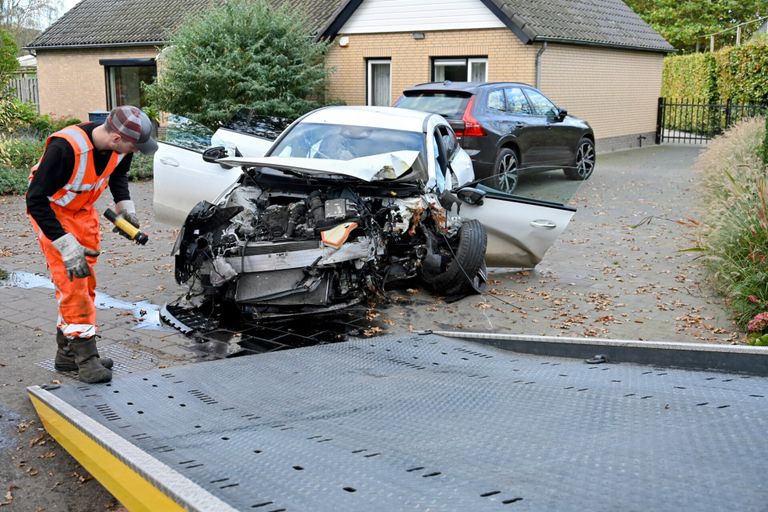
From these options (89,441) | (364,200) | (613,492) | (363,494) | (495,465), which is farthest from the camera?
(364,200)

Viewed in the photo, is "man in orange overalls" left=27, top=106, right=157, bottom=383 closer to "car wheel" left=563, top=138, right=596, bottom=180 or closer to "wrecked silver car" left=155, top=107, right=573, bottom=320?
"wrecked silver car" left=155, top=107, right=573, bottom=320

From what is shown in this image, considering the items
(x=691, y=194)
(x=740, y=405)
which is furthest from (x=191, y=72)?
(x=740, y=405)

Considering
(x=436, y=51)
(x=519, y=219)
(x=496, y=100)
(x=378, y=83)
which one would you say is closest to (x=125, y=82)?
(x=378, y=83)

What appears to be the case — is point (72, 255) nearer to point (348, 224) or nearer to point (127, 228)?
point (127, 228)

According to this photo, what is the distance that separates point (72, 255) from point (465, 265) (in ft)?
12.1

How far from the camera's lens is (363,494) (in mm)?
2375

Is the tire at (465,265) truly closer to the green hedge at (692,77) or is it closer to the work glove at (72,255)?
the work glove at (72,255)

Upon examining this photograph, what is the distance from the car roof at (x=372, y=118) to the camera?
7.95 meters

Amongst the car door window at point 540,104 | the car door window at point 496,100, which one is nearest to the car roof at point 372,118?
the car door window at point 496,100

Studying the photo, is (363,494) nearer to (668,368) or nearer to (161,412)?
(161,412)

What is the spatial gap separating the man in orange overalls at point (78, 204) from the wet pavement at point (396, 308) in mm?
543

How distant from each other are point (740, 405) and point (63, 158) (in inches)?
150

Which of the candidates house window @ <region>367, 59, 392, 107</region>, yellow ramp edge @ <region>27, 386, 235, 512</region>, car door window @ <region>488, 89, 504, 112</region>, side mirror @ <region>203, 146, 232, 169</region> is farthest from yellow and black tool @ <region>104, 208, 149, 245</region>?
house window @ <region>367, 59, 392, 107</region>

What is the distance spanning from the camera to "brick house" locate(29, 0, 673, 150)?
60.3ft
